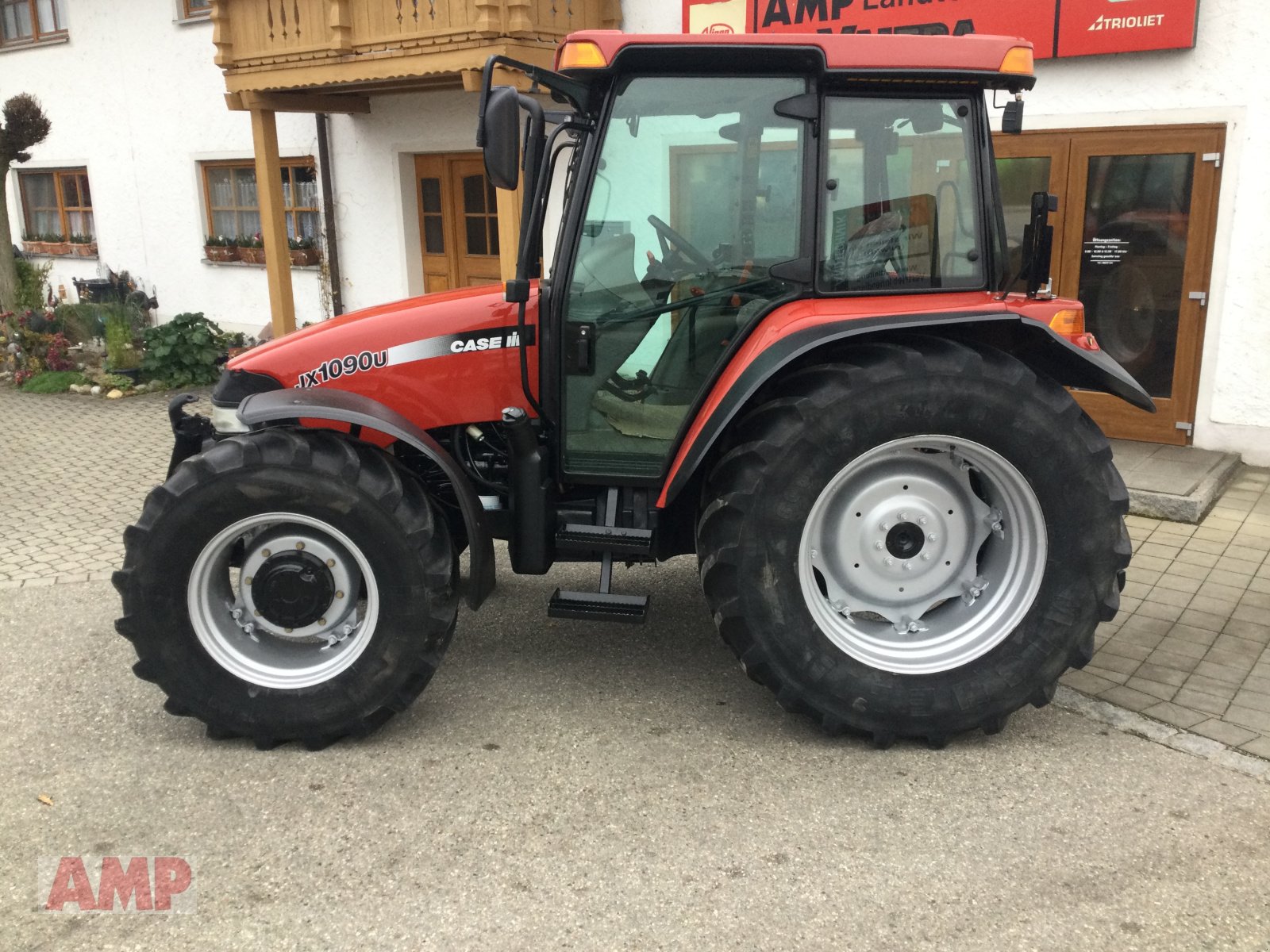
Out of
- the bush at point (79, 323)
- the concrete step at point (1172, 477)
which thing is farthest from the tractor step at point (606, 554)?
the bush at point (79, 323)

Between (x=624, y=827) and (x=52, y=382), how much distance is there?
32.9 feet

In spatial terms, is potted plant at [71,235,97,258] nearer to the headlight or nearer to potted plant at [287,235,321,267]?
potted plant at [287,235,321,267]

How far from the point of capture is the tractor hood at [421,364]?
3689 mm

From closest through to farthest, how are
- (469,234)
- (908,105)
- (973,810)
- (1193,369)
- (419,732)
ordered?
(973,810) → (908,105) → (419,732) → (1193,369) → (469,234)

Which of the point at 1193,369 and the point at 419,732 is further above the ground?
the point at 1193,369

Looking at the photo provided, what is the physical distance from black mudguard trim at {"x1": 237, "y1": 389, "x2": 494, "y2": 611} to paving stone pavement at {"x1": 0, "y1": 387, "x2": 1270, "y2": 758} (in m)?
2.16

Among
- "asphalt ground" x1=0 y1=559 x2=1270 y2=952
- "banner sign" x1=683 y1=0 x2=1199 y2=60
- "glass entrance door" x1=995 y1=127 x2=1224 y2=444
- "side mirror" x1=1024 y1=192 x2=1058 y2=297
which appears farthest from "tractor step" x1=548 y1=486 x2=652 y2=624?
"glass entrance door" x1=995 y1=127 x2=1224 y2=444

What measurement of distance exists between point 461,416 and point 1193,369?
5.27 meters

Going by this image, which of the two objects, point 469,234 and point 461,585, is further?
point 469,234

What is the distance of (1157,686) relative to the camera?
12.7 feet

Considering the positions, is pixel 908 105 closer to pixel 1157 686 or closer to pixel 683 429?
pixel 683 429

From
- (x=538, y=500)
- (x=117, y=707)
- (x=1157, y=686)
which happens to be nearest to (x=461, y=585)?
(x=538, y=500)

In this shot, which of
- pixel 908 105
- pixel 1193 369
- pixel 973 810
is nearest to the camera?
pixel 973 810

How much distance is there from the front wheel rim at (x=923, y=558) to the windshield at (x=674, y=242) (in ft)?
2.11
